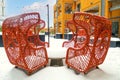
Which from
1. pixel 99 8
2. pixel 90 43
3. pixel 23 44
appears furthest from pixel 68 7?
pixel 23 44

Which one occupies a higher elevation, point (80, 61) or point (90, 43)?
point (90, 43)

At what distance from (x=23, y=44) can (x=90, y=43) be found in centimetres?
119

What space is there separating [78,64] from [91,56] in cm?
44

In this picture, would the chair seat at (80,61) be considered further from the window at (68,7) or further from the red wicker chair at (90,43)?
the window at (68,7)

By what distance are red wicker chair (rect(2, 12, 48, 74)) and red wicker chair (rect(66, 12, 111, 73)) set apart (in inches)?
23.0

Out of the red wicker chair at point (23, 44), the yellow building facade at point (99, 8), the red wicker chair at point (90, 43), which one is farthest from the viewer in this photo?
Answer: the yellow building facade at point (99, 8)

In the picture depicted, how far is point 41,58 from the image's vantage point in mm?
4266

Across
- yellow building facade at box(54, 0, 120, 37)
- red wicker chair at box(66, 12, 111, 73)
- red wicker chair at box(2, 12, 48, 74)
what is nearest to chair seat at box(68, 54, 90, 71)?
red wicker chair at box(66, 12, 111, 73)

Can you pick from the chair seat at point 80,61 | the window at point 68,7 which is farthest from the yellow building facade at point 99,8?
the chair seat at point 80,61

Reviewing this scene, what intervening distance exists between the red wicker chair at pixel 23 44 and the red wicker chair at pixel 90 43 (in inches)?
23.0

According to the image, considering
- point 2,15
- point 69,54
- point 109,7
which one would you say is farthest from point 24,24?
point 2,15

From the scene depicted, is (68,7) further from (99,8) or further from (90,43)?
(90,43)

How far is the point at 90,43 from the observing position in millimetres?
4012

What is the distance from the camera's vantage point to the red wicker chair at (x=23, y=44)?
3670 mm
